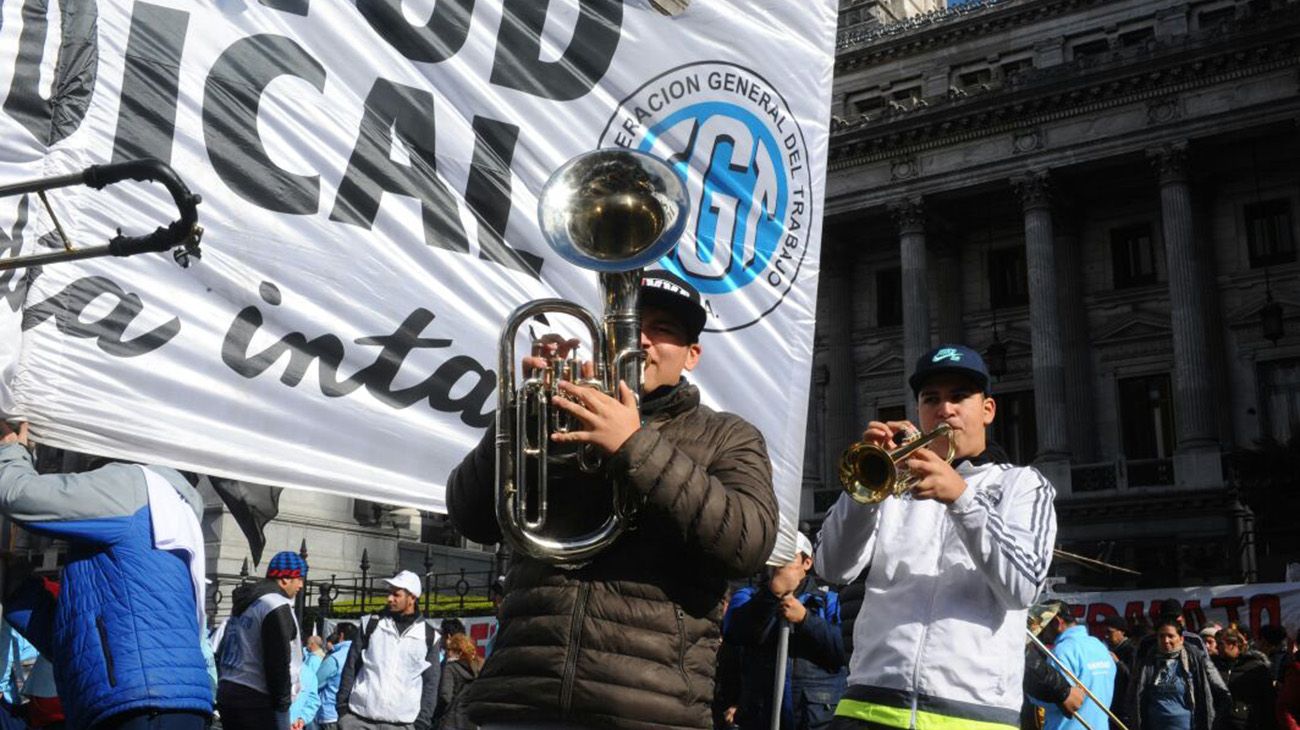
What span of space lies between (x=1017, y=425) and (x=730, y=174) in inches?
1496

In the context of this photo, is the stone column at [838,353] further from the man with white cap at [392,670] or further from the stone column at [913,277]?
the man with white cap at [392,670]

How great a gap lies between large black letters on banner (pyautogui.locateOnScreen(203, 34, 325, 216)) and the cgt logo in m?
1.15

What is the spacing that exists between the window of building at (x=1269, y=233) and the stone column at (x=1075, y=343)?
17.1ft

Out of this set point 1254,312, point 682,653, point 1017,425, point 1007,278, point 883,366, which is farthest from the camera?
point 883,366

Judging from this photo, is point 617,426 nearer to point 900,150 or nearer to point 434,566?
point 434,566

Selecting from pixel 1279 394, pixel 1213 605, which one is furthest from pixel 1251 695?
pixel 1279 394

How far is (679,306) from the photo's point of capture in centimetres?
305

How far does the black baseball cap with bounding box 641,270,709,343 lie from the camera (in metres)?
3.03

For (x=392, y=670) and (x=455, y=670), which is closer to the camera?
(x=392, y=670)

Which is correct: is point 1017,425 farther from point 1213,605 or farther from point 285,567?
point 285,567

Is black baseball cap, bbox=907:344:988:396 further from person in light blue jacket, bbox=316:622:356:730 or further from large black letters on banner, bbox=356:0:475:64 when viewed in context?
person in light blue jacket, bbox=316:622:356:730

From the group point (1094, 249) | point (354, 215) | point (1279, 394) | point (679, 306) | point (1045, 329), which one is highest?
point (1094, 249)

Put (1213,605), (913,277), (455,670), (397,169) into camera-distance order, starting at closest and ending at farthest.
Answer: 1. (397,169)
2. (455,670)
3. (1213,605)
4. (913,277)

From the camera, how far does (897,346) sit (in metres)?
43.4
